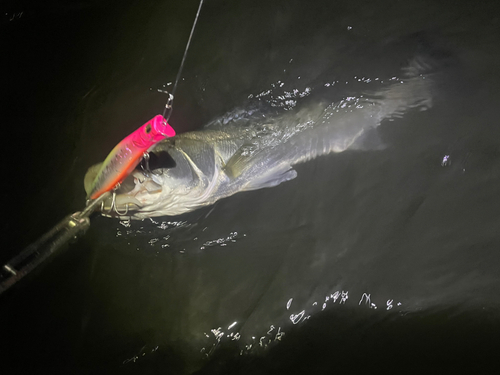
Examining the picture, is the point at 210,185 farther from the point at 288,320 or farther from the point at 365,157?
the point at 365,157

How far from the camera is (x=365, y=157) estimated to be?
2.11 meters

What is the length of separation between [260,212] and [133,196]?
853 millimetres

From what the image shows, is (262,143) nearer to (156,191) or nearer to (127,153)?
(156,191)

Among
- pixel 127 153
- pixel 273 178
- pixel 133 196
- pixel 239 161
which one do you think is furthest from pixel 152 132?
pixel 273 178

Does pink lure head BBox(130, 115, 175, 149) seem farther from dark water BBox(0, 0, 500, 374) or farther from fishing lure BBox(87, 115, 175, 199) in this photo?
dark water BBox(0, 0, 500, 374)

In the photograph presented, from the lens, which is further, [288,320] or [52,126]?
[52,126]

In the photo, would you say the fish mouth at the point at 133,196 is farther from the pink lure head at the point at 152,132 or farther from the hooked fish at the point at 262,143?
the pink lure head at the point at 152,132

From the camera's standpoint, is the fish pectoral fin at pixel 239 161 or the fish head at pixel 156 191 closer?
the fish head at pixel 156 191

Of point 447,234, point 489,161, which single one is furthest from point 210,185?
point 489,161

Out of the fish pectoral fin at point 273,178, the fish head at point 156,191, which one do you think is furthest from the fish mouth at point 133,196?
the fish pectoral fin at point 273,178

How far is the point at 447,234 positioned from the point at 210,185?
155cm

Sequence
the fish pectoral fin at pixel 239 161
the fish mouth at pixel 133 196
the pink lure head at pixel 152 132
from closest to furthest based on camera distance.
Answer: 1. the pink lure head at pixel 152 132
2. the fish mouth at pixel 133 196
3. the fish pectoral fin at pixel 239 161

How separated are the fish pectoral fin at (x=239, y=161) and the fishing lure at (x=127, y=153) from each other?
0.67 meters

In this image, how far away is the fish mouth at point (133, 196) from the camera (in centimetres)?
165
